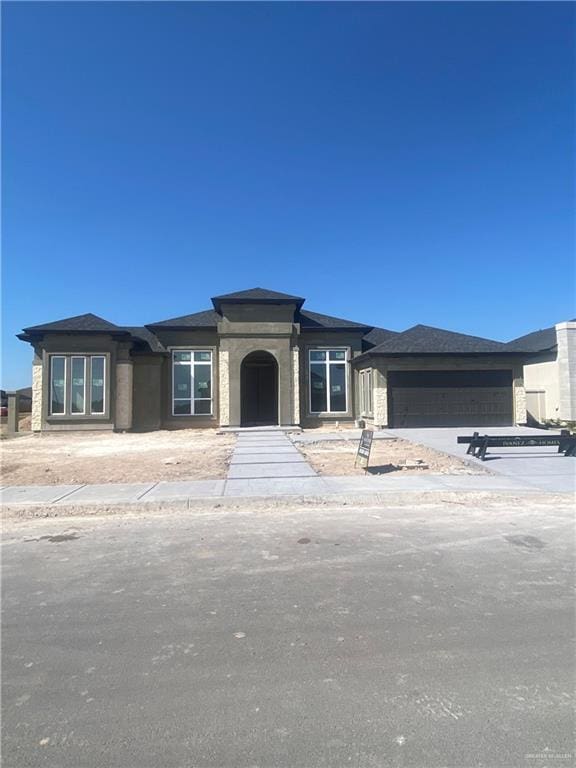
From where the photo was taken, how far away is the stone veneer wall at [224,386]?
2430cm

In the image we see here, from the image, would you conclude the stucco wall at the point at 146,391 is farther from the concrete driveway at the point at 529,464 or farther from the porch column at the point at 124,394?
the concrete driveway at the point at 529,464

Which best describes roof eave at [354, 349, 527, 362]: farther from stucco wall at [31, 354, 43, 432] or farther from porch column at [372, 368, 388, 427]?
stucco wall at [31, 354, 43, 432]

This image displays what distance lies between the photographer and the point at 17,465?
13.1 m

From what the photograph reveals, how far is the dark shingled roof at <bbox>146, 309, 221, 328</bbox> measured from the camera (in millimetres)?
24641

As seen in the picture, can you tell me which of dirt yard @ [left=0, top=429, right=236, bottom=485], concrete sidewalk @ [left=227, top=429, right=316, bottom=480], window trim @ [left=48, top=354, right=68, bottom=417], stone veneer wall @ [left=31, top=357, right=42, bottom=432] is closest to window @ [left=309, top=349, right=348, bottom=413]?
concrete sidewalk @ [left=227, top=429, right=316, bottom=480]

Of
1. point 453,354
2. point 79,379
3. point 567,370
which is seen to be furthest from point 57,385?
point 567,370

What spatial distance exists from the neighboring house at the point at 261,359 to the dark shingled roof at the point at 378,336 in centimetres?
83

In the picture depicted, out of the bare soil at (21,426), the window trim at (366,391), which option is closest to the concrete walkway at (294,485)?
the window trim at (366,391)

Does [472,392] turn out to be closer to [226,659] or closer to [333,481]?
[333,481]

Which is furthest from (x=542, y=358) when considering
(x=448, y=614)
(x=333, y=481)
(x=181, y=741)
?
(x=181, y=741)

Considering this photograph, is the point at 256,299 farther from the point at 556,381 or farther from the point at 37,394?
the point at 556,381

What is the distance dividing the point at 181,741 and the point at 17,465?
12513 millimetres

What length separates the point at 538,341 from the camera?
3148 centimetres

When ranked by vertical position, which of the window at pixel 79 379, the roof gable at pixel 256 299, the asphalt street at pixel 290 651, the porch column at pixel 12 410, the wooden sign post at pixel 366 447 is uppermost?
the roof gable at pixel 256 299
